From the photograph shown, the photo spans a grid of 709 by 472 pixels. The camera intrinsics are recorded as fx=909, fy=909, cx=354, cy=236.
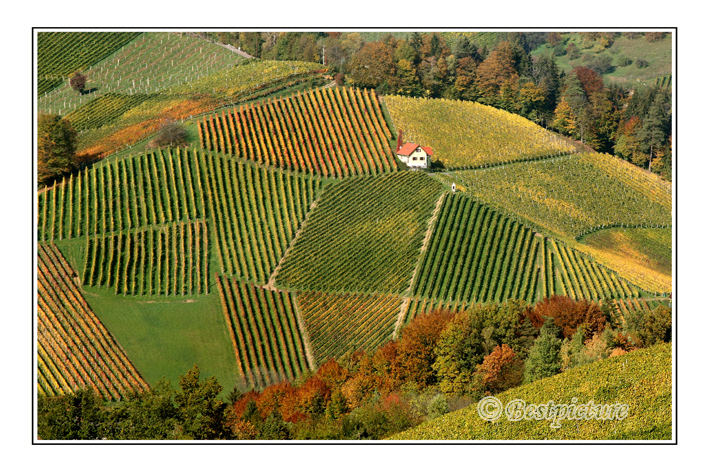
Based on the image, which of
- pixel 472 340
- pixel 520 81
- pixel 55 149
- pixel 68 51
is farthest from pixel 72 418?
pixel 520 81

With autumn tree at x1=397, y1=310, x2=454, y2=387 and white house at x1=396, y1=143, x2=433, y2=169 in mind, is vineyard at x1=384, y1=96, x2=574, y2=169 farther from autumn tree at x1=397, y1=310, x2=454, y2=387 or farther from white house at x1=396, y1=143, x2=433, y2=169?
autumn tree at x1=397, y1=310, x2=454, y2=387

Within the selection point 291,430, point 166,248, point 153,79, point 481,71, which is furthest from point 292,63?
point 291,430

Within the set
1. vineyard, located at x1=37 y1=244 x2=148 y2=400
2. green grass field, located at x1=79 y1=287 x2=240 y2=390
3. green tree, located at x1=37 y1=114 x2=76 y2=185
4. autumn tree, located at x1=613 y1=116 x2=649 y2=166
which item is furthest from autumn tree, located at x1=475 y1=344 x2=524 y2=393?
green tree, located at x1=37 y1=114 x2=76 y2=185

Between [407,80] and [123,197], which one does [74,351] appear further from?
[407,80]

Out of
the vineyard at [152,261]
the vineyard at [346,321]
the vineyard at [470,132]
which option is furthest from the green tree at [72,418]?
the vineyard at [470,132]

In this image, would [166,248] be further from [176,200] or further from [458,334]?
[458,334]

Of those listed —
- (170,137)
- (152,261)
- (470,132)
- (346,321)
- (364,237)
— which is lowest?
(346,321)

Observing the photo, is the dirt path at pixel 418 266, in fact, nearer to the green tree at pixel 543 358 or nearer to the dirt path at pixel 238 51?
the green tree at pixel 543 358
